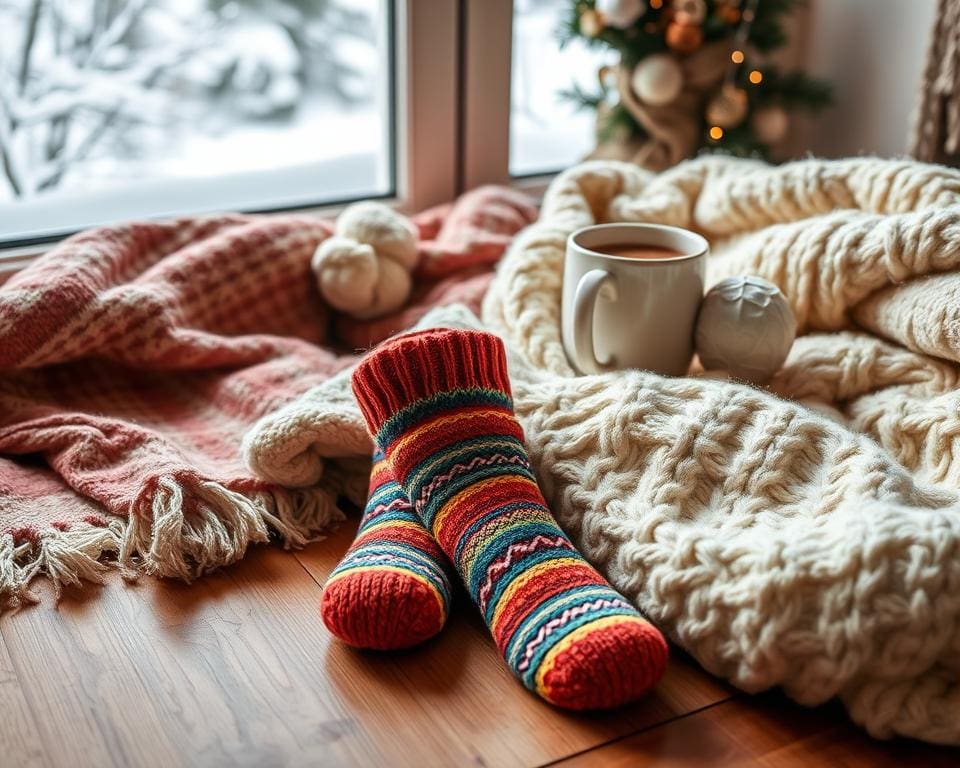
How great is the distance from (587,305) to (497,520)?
210 mm

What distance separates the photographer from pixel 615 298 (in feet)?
2.67

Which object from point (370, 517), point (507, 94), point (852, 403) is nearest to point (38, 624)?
point (370, 517)

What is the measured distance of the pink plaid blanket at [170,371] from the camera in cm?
76

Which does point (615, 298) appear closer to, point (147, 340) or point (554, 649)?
point (554, 649)

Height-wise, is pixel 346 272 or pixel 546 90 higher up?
pixel 546 90

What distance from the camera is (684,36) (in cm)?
120

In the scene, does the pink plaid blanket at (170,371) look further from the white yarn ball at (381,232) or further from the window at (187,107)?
the window at (187,107)

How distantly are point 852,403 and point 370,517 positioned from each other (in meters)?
0.38

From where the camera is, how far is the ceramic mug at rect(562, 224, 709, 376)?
0.80m

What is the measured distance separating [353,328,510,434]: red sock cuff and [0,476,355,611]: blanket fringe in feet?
0.41

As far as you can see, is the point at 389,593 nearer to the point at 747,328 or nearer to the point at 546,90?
Answer: the point at 747,328

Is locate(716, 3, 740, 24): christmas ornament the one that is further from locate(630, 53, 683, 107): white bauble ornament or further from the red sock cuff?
the red sock cuff

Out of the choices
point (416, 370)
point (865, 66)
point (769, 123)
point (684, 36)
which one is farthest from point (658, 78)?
point (416, 370)

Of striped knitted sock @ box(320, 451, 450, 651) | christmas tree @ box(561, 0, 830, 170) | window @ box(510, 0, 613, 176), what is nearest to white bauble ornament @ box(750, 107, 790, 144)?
christmas tree @ box(561, 0, 830, 170)
